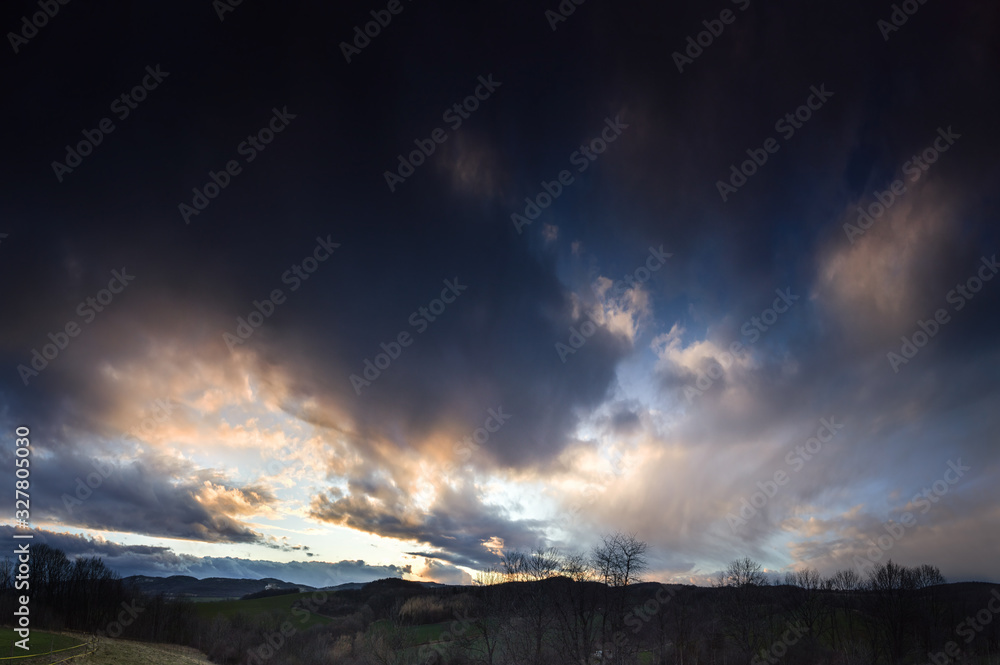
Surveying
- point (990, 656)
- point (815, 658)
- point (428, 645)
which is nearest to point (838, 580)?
point (990, 656)

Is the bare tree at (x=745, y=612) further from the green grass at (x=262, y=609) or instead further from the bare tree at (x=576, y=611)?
the green grass at (x=262, y=609)

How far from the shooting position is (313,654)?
90.4m

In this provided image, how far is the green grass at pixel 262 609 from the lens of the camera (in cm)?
14038

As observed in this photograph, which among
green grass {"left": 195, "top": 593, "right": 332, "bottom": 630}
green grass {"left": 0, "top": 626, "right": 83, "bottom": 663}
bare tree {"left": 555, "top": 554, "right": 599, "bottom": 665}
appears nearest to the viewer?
green grass {"left": 0, "top": 626, "right": 83, "bottom": 663}

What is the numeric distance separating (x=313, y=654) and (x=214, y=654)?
1287 inches

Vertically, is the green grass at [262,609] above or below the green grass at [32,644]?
below

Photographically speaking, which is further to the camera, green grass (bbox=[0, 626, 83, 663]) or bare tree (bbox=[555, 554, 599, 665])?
bare tree (bbox=[555, 554, 599, 665])

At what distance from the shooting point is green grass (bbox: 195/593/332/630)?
14038 cm

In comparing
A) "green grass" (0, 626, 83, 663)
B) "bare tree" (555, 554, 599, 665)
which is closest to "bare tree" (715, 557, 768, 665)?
"bare tree" (555, 554, 599, 665)

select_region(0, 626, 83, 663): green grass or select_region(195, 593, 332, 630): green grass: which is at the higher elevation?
select_region(0, 626, 83, 663): green grass

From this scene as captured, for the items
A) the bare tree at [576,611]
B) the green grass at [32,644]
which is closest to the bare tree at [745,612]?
the bare tree at [576,611]

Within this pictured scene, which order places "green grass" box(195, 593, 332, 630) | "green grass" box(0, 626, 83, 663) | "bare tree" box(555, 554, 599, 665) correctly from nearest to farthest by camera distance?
"green grass" box(0, 626, 83, 663) → "bare tree" box(555, 554, 599, 665) → "green grass" box(195, 593, 332, 630)

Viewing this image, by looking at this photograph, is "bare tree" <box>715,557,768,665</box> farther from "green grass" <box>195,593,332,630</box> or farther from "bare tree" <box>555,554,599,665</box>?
"green grass" <box>195,593,332,630</box>

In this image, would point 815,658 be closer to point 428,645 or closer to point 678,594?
point 678,594
